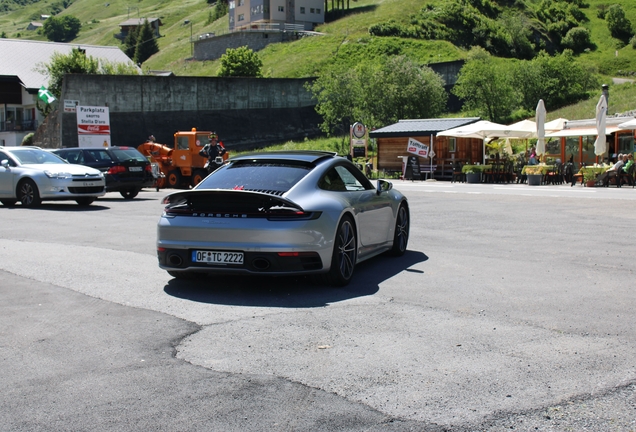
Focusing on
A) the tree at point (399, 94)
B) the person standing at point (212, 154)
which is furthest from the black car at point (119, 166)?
the tree at point (399, 94)

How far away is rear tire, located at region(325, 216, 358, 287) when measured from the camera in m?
7.22

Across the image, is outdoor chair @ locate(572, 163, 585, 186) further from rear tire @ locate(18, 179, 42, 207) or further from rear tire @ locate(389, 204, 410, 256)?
rear tire @ locate(389, 204, 410, 256)

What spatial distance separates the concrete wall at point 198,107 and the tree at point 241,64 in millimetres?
29203

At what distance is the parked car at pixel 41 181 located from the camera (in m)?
17.3

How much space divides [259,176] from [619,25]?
11788cm

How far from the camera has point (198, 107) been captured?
52125 mm

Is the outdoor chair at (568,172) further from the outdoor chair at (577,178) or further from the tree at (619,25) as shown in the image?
the tree at (619,25)

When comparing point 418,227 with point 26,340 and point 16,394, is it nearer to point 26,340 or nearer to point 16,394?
point 26,340

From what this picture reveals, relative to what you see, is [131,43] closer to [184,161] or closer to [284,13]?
[284,13]

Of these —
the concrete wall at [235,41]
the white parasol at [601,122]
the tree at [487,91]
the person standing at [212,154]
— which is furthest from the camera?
the concrete wall at [235,41]

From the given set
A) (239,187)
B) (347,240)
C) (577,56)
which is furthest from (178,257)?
(577,56)

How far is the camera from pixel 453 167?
3572 centimetres

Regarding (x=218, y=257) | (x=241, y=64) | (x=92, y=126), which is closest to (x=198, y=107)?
(x=92, y=126)

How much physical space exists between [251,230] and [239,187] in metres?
0.82
